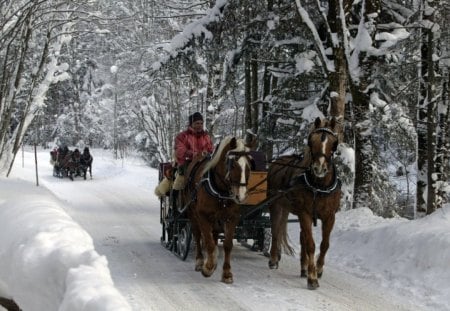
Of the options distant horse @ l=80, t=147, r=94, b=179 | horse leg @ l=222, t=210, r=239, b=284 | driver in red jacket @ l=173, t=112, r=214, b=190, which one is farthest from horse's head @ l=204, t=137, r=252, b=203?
distant horse @ l=80, t=147, r=94, b=179

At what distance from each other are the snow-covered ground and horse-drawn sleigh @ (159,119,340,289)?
388 millimetres

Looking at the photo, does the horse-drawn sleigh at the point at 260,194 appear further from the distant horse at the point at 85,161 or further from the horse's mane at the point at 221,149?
the distant horse at the point at 85,161

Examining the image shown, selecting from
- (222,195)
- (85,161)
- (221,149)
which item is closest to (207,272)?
(222,195)

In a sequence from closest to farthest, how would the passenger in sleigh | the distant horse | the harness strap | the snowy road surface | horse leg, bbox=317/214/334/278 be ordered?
the snowy road surface < the harness strap < horse leg, bbox=317/214/334/278 < the passenger in sleigh < the distant horse

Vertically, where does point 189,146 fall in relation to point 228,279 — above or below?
above

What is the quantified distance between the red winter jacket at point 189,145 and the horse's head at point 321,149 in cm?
273

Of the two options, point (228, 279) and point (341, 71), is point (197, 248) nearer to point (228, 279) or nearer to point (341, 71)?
point (228, 279)

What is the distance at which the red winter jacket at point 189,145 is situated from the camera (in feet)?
30.9

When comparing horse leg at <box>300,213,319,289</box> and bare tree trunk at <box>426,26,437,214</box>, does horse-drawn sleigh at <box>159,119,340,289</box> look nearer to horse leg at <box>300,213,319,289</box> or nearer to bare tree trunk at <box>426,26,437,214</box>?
horse leg at <box>300,213,319,289</box>

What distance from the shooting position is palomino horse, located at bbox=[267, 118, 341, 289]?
7.10m

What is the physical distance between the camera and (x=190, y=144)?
9.64 m

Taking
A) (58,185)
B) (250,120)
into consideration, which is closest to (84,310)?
(250,120)

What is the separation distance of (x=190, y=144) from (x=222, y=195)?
2.25 meters

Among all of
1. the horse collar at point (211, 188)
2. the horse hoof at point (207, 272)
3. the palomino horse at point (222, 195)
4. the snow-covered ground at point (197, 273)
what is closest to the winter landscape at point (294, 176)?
the snow-covered ground at point (197, 273)
